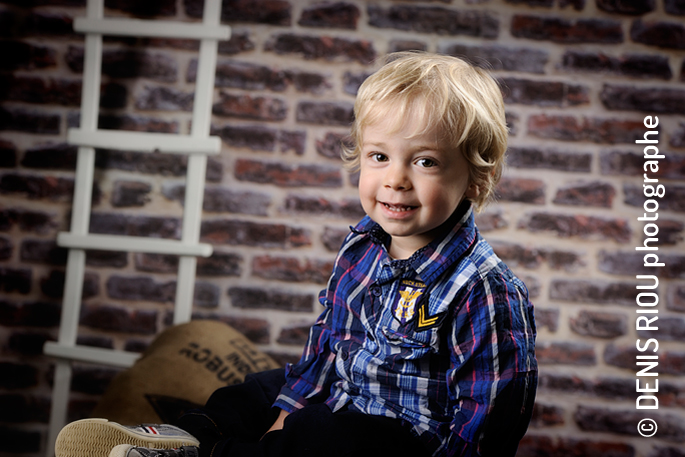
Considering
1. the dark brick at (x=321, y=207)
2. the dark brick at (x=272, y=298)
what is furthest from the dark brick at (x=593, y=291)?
the dark brick at (x=272, y=298)

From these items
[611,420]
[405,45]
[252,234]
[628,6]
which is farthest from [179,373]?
[628,6]

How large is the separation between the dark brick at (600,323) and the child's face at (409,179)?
928 millimetres

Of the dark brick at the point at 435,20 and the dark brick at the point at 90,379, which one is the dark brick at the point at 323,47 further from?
the dark brick at the point at 90,379

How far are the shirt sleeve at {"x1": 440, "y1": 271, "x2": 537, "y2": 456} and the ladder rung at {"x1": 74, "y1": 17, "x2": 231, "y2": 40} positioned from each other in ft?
3.39

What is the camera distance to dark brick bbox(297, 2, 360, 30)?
5.13 ft

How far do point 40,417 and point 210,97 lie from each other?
1143mm

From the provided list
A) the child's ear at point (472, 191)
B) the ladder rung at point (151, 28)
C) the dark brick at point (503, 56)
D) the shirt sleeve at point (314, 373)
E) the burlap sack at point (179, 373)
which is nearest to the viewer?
the child's ear at point (472, 191)

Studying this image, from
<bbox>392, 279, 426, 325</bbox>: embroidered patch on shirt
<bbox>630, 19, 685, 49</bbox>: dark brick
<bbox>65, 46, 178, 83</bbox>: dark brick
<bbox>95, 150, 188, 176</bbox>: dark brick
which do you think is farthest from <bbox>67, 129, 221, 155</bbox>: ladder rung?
<bbox>630, 19, 685, 49</bbox>: dark brick

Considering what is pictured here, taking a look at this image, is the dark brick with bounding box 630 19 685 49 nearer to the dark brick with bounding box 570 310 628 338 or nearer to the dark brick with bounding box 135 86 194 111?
the dark brick with bounding box 570 310 628 338

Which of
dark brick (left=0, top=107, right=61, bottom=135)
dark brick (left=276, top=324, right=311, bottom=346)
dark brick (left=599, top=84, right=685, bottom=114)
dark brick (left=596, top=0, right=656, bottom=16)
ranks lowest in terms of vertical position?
dark brick (left=276, top=324, right=311, bottom=346)

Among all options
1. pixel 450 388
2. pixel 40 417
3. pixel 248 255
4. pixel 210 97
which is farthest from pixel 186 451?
pixel 40 417

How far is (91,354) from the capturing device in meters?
1.52

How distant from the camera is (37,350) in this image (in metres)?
1.66

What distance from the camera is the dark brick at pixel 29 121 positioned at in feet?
5.26
